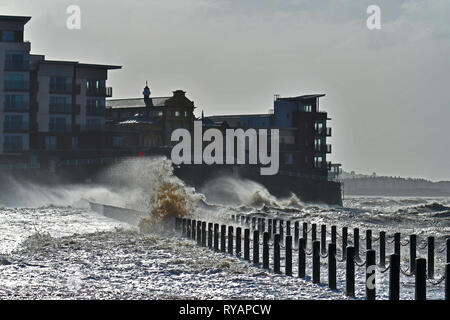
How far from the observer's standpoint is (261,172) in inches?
3989

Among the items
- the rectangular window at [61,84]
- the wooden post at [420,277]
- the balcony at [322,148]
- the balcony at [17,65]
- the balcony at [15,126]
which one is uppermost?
the balcony at [17,65]

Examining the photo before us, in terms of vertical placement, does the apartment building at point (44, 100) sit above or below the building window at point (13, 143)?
above

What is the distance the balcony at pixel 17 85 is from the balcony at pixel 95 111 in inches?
340

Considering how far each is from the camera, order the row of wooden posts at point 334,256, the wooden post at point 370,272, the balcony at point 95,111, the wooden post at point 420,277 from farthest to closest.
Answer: the balcony at point 95,111, the wooden post at point 370,272, the row of wooden posts at point 334,256, the wooden post at point 420,277

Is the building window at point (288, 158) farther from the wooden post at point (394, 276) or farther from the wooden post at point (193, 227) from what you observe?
the wooden post at point (394, 276)

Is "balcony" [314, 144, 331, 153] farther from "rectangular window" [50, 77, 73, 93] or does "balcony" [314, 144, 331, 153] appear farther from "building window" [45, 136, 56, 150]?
"building window" [45, 136, 56, 150]

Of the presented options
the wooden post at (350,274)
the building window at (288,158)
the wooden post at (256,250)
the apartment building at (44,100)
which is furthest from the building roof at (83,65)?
the wooden post at (350,274)

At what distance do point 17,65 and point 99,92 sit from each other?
11.7 m

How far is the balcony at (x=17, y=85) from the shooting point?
89.9 m

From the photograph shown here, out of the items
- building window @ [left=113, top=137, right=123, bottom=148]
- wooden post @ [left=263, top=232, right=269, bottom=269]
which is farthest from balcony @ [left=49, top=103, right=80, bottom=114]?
wooden post @ [left=263, top=232, right=269, bottom=269]

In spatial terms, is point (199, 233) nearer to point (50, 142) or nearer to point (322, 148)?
point (50, 142)

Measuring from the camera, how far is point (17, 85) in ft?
296

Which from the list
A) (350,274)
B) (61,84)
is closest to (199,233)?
(350,274)

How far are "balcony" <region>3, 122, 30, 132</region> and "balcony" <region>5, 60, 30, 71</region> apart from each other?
5400 millimetres
